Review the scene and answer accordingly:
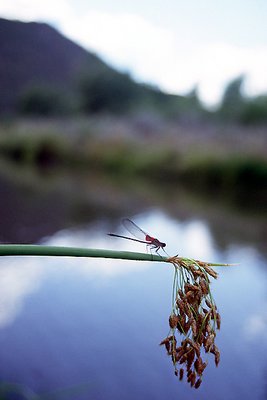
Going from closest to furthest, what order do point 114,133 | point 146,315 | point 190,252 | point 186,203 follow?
point 146,315
point 190,252
point 186,203
point 114,133

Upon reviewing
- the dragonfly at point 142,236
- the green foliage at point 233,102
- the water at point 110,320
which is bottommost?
the dragonfly at point 142,236

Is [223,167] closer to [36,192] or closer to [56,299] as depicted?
[36,192]

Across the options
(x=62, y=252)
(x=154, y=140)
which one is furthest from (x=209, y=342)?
(x=154, y=140)

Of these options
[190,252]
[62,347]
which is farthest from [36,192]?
[62,347]

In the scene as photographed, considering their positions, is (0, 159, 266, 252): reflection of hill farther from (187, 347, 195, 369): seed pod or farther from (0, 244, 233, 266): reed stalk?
(0, 244, 233, 266): reed stalk

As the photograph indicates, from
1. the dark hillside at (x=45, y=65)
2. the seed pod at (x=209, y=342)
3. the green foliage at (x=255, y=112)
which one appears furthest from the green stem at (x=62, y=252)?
the green foliage at (x=255, y=112)

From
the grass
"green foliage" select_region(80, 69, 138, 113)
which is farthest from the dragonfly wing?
"green foliage" select_region(80, 69, 138, 113)

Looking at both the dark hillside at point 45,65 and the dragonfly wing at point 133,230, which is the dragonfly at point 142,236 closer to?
the dragonfly wing at point 133,230

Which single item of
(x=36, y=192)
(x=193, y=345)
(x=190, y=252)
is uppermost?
(x=36, y=192)
